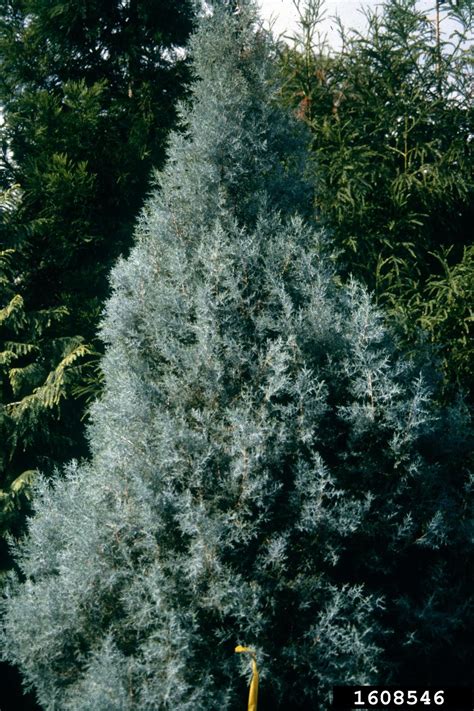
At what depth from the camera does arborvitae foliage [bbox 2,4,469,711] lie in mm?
3717

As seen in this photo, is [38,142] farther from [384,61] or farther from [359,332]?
[359,332]

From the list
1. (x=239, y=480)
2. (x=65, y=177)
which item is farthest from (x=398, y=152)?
(x=239, y=480)

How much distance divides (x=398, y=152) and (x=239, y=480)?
4735 mm

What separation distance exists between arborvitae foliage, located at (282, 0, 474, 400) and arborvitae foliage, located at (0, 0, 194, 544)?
1.64 m

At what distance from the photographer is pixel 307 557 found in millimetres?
3896

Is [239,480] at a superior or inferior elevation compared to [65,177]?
inferior

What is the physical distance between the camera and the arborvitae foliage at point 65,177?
6.86 metres

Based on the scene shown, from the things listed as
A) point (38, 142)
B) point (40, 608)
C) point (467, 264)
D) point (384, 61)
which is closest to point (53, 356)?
point (38, 142)

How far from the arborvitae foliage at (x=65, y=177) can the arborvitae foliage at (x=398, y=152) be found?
164 cm

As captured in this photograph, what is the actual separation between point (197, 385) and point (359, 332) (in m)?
1.01

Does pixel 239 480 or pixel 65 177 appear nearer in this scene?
pixel 239 480

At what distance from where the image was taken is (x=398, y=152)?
7.20 meters

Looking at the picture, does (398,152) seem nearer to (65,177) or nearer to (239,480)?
(65,177)

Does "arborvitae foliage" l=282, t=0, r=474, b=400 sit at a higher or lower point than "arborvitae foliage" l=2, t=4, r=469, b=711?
higher
